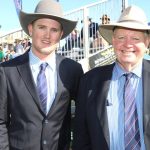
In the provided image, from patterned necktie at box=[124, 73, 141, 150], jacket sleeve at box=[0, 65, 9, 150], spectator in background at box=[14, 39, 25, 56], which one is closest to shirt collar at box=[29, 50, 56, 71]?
jacket sleeve at box=[0, 65, 9, 150]

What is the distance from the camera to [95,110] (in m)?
3.36

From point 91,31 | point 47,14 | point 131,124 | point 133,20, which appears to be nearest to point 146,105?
point 131,124

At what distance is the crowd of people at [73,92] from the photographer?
10.7ft

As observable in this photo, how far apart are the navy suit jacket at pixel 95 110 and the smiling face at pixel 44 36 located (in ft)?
1.49

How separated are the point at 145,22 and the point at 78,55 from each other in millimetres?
7003

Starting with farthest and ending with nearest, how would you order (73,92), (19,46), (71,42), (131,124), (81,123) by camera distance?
(19,46) < (71,42) < (73,92) < (81,123) < (131,124)

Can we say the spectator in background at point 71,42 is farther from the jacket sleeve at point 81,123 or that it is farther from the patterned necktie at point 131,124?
the patterned necktie at point 131,124

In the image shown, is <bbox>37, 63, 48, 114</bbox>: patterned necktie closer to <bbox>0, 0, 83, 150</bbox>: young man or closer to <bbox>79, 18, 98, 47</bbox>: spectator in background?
<bbox>0, 0, 83, 150</bbox>: young man

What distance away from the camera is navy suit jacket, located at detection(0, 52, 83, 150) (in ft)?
11.6

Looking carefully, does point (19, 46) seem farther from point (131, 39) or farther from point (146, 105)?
point (146, 105)

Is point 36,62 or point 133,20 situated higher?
point 133,20

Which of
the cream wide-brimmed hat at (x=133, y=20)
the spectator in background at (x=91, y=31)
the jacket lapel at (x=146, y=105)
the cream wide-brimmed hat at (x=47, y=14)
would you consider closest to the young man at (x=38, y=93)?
the cream wide-brimmed hat at (x=47, y=14)

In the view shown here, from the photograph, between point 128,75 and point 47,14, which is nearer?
point 128,75

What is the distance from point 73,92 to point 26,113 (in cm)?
54
